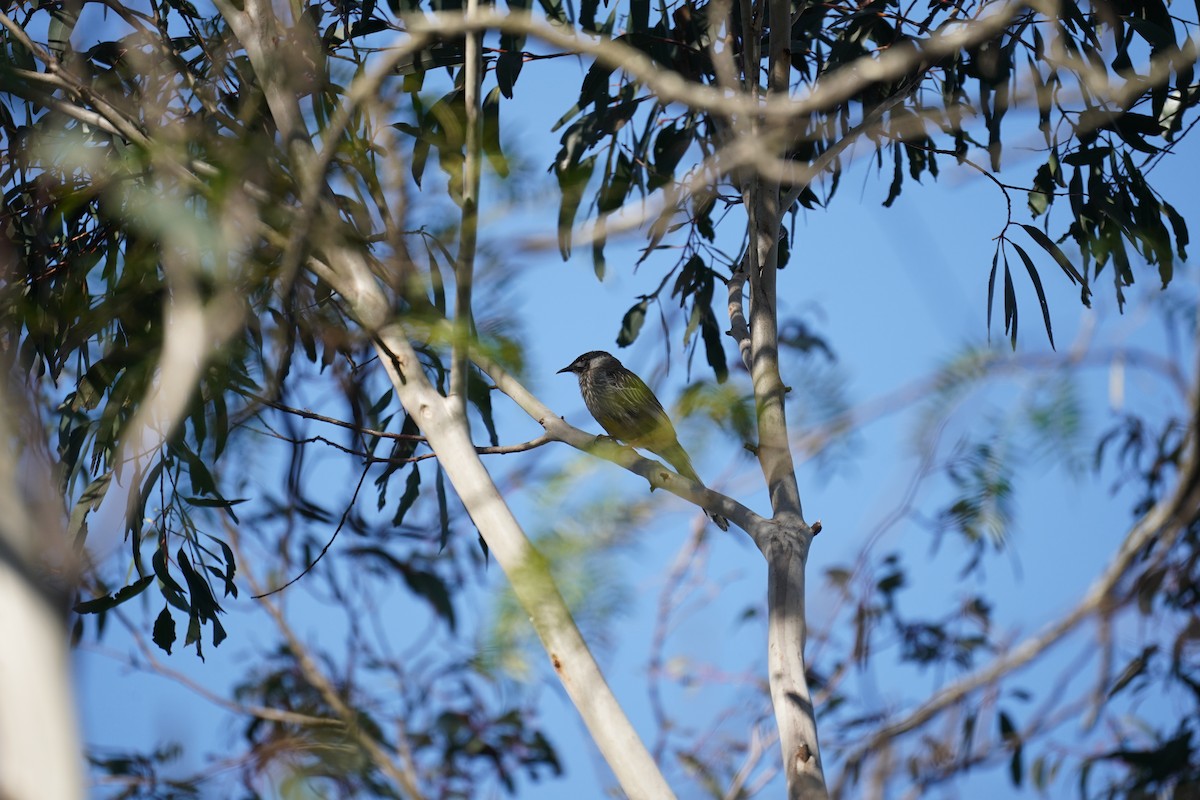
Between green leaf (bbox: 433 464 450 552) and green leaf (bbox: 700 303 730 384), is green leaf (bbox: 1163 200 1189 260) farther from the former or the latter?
green leaf (bbox: 433 464 450 552)

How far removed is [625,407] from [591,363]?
1.83 feet

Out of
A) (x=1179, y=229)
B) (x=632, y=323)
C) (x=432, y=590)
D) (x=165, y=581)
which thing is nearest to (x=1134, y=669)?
(x=1179, y=229)

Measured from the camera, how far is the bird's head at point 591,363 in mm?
4781

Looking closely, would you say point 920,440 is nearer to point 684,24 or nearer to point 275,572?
point 684,24

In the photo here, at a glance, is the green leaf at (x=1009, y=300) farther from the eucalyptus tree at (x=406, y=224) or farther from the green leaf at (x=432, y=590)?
the green leaf at (x=432, y=590)

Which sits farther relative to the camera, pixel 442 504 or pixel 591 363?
pixel 591 363

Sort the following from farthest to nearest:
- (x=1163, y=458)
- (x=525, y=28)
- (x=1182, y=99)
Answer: (x=1163, y=458) < (x=1182, y=99) < (x=525, y=28)

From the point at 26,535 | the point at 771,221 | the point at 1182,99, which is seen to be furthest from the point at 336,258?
the point at 1182,99

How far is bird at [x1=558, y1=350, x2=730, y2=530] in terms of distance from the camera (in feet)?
12.6

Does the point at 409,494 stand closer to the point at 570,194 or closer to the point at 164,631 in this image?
the point at 164,631

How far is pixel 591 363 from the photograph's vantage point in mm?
4840

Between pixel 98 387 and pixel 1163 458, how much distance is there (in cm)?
384

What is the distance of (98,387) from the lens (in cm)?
318

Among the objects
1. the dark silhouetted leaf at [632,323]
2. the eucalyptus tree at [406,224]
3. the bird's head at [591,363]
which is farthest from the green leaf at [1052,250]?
the bird's head at [591,363]
